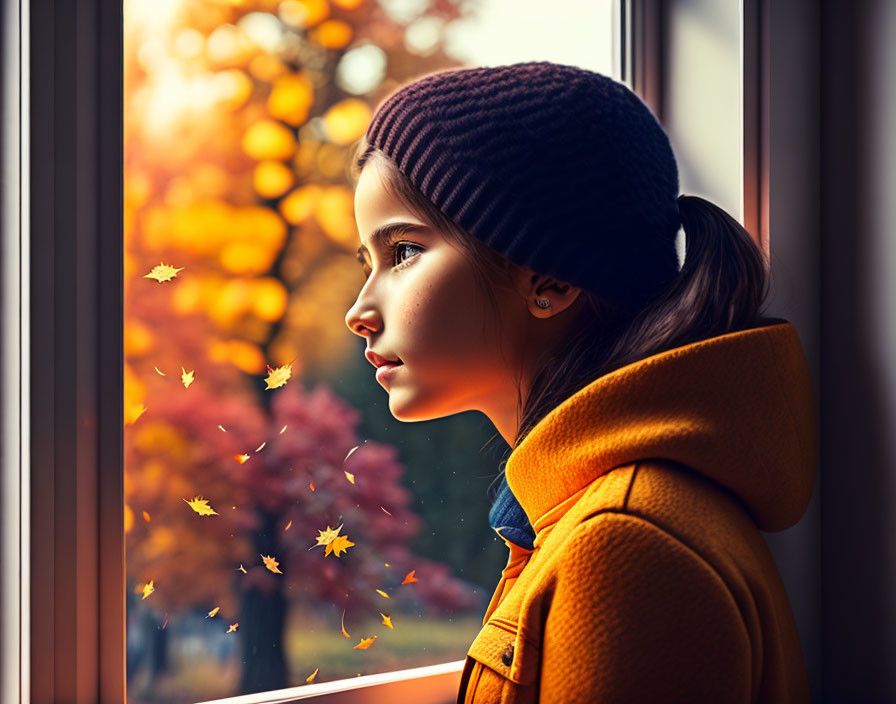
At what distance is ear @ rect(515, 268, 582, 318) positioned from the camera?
0.78 metres

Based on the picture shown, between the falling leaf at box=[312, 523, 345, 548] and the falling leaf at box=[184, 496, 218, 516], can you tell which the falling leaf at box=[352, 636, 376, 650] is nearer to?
the falling leaf at box=[312, 523, 345, 548]

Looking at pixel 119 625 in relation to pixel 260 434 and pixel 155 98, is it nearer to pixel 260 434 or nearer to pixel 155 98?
pixel 260 434

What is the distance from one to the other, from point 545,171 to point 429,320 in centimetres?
20

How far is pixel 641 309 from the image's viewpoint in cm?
78

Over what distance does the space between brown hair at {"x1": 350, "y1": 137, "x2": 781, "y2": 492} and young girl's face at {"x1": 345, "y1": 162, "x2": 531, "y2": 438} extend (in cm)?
2

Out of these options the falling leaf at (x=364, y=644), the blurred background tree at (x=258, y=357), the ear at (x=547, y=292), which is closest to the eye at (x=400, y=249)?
the ear at (x=547, y=292)

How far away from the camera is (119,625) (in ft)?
2.93

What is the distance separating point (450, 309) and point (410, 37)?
538 mm

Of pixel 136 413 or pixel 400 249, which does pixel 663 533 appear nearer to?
pixel 400 249

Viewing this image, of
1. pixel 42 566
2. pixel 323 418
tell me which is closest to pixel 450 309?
pixel 323 418

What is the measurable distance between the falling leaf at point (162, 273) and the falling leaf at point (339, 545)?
43 centimetres

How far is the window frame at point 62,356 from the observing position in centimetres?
84

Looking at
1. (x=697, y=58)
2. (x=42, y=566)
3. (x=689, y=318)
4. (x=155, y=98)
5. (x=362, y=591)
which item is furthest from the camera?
(x=697, y=58)

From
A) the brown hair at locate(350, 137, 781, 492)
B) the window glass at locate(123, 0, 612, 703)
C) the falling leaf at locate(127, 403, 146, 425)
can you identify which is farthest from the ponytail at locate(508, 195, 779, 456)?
the falling leaf at locate(127, 403, 146, 425)
